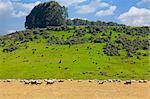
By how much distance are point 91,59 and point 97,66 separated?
9359 millimetres

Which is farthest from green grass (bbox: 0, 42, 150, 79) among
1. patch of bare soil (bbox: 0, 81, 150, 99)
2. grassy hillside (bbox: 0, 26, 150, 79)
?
patch of bare soil (bbox: 0, 81, 150, 99)

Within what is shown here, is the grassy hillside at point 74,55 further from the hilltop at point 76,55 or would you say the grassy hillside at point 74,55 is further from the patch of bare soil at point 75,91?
the patch of bare soil at point 75,91

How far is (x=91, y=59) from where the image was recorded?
503 ft

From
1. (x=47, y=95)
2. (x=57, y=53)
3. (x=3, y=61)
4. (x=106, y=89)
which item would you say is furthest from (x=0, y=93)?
A: (x=57, y=53)

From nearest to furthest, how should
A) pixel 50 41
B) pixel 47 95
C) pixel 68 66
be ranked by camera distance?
pixel 47 95 → pixel 68 66 → pixel 50 41

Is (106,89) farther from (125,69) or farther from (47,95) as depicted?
(125,69)

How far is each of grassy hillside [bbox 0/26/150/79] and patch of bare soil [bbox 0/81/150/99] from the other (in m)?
87.2

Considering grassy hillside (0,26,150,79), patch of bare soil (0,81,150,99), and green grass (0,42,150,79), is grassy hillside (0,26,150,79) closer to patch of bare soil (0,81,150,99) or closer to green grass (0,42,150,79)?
green grass (0,42,150,79)

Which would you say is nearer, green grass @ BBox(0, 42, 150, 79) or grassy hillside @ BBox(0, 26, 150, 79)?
green grass @ BBox(0, 42, 150, 79)

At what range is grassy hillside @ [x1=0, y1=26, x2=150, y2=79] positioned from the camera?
13488 centimetres

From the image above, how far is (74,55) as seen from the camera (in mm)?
159250

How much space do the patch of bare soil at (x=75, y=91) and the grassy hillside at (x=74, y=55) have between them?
286 ft

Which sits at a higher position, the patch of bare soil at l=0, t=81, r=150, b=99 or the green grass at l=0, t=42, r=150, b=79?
the patch of bare soil at l=0, t=81, r=150, b=99

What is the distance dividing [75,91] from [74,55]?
121071 mm
